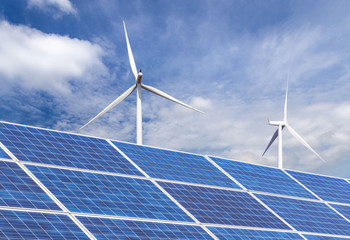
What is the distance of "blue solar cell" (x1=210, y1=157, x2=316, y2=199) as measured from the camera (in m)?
45.5

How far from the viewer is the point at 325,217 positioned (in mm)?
43812

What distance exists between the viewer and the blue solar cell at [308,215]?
133 ft

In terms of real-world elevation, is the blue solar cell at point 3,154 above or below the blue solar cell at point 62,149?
below

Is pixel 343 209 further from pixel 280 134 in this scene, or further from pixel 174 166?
pixel 280 134

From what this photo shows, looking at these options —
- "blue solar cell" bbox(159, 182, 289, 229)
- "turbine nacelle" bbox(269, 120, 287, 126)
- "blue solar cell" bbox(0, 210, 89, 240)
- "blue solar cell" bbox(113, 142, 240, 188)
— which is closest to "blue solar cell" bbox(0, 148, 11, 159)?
"blue solar cell" bbox(0, 210, 89, 240)

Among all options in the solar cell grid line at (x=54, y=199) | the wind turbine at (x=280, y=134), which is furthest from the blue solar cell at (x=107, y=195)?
the wind turbine at (x=280, y=134)

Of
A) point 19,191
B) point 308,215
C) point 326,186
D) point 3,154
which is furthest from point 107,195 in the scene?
point 326,186

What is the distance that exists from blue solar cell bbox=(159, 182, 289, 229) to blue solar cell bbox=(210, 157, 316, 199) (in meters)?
4.30

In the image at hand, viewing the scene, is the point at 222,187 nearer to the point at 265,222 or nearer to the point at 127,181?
the point at 265,222

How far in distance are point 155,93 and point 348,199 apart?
25204mm

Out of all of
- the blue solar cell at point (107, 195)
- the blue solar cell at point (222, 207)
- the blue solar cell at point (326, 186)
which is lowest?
the blue solar cell at point (107, 195)

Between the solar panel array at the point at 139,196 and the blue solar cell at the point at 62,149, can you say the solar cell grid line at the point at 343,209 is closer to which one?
the solar panel array at the point at 139,196

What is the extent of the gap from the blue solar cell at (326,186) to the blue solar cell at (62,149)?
74.6ft

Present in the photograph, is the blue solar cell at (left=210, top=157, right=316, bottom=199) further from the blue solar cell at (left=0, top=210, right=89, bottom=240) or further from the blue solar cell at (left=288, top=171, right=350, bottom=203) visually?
the blue solar cell at (left=0, top=210, right=89, bottom=240)
